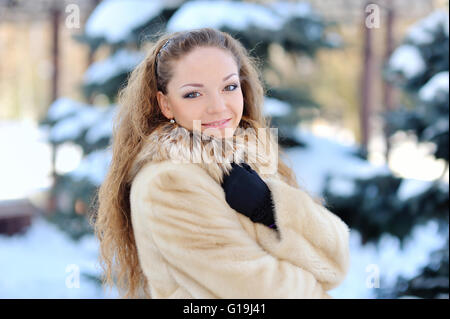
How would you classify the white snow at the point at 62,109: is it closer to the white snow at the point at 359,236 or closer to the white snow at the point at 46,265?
the white snow at the point at 46,265

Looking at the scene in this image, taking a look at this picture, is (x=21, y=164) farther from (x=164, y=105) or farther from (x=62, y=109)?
(x=164, y=105)

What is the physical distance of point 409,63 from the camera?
143 inches

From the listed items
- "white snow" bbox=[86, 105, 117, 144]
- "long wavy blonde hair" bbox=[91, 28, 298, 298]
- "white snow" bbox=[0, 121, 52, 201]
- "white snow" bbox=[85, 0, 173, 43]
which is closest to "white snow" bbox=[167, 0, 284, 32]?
"white snow" bbox=[85, 0, 173, 43]

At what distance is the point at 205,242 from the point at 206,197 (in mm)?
118

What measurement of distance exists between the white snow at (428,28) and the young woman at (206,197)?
2.52 m

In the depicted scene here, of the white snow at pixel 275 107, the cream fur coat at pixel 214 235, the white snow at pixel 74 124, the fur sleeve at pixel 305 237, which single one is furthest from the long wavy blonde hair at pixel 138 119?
the white snow at pixel 74 124

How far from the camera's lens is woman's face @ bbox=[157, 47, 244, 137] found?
1.39 metres

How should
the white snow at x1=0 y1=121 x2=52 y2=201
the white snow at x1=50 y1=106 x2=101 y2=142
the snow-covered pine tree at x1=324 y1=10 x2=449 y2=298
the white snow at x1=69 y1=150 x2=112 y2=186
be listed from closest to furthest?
the snow-covered pine tree at x1=324 y1=10 x2=449 y2=298
the white snow at x1=69 y1=150 x2=112 y2=186
the white snow at x1=50 y1=106 x2=101 y2=142
the white snow at x1=0 y1=121 x2=52 y2=201

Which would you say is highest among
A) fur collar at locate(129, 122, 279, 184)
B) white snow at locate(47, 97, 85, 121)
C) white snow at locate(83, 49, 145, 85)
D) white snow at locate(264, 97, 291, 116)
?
white snow at locate(83, 49, 145, 85)

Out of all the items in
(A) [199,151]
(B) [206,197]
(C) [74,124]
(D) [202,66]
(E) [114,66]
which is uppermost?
(E) [114,66]

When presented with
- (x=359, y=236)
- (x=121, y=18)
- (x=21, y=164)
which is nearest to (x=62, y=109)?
(x=121, y=18)

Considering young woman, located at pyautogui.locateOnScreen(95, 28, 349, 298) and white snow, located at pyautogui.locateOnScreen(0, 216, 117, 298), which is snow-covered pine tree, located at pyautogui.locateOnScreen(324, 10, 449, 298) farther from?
young woman, located at pyautogui.locateOnScreen(95, 28, 349, 298)

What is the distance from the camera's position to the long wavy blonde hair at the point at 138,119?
1.44m
